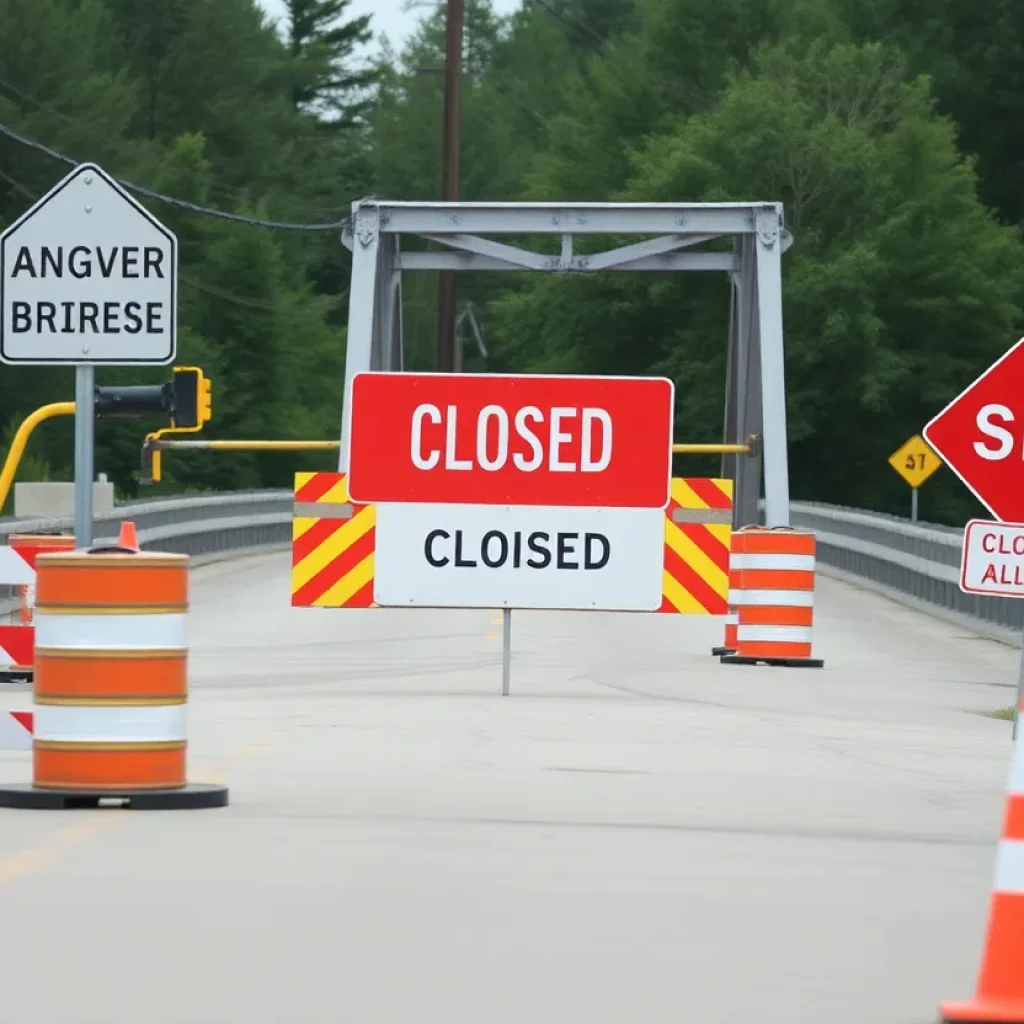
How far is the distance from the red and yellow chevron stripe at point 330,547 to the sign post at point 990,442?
4.86m

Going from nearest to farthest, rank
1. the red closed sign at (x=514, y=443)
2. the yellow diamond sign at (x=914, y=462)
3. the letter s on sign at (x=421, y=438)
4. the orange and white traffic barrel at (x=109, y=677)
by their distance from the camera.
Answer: the orange and white traffic barrel at (x=109, y=677) → the red closed sign at (x=514, y=443) → the letter s on sign at (x=421, y=438) → the yellow diamond sign at (x=914, y=462)

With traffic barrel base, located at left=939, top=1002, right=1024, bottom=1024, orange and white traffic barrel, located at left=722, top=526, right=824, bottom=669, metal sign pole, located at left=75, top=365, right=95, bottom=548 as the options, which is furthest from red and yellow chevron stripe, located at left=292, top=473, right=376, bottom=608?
traffic barrel base, located at left=939, top=1002, right=1024, bottom=1024

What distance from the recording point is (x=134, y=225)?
11.7 meters

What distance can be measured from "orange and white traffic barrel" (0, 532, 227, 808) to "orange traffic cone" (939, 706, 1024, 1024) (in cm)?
507

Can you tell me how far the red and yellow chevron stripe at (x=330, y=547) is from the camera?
18969 mm

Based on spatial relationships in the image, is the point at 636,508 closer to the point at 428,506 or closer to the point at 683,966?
the point at 428,506

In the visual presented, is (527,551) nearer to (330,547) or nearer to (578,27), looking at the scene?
(330,547)

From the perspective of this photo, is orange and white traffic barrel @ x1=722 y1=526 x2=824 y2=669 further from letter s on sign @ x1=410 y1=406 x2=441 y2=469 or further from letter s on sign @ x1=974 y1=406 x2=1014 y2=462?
letter s on sign @ x1=974 y1=406 x2=1014 y2=462

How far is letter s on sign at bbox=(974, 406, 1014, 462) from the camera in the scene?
15023 mm

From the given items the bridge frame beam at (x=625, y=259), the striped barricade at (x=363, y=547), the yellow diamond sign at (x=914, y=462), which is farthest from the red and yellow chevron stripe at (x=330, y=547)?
the yellow diamond sign at (x=914, y=462)

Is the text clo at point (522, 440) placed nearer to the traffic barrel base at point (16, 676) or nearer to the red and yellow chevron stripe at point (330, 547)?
the red and yellow chevron stripe at point (330, 547)

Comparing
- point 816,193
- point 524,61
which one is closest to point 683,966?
point 816,193

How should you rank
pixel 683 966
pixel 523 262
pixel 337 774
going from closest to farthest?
pixel 683 966, pixel 337 774, pixel 523 262

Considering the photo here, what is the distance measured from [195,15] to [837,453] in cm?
3317
